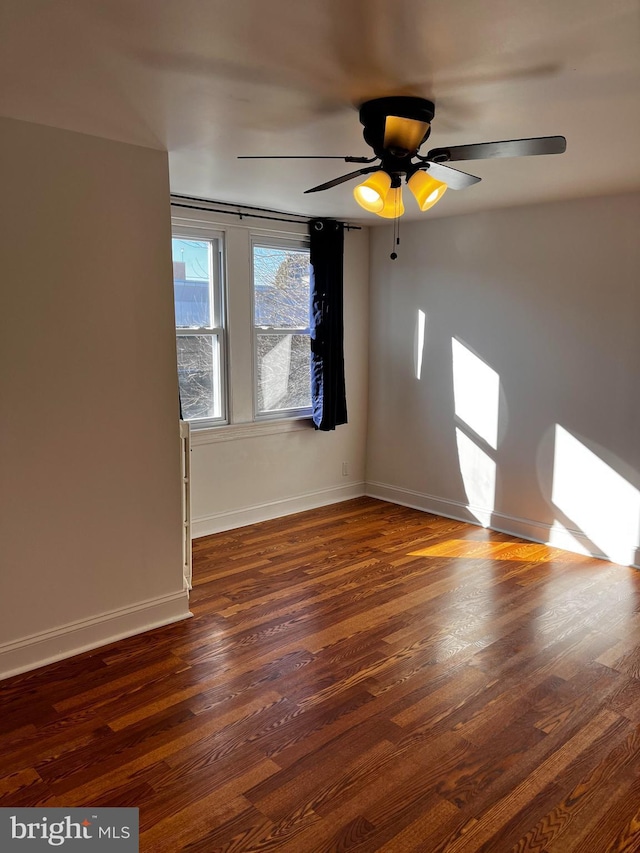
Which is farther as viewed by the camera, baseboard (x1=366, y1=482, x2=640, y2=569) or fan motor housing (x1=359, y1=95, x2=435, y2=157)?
→ baseboard (x1=366, y1=482, x2=640, y2=569)

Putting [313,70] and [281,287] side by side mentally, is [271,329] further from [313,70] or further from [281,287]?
[313,70]

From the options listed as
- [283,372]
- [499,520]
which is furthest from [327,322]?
[499,520]

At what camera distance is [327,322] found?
498 centimetres

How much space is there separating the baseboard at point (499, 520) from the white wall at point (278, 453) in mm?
323

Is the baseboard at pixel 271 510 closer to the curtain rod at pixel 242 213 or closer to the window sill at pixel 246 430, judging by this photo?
the window sill at pixel 246 430

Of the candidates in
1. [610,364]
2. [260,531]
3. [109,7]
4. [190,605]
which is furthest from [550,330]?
[109,7]

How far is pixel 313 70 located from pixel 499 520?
3575mm

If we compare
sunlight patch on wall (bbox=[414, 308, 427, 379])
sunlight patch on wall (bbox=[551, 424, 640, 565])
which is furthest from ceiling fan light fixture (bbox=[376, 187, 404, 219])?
sunlight patch on wall (bbox=[414, 308, 427, 379])

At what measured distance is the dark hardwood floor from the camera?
77.5 inches

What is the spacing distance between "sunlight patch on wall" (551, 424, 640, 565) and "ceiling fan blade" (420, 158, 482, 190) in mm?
2319

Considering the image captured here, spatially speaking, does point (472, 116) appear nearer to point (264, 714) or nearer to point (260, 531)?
point (264, 714)

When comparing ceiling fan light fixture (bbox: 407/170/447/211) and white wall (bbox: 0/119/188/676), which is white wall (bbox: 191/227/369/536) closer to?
white wall (bbox: 0/119/188/676)

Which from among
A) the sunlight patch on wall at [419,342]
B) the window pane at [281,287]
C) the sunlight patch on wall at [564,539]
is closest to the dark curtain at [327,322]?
the window pane at [281,287]

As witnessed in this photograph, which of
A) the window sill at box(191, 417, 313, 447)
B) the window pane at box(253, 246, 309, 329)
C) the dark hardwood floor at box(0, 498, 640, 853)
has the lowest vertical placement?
the dark hardwood floor at box(0, 498, 640, 853)
